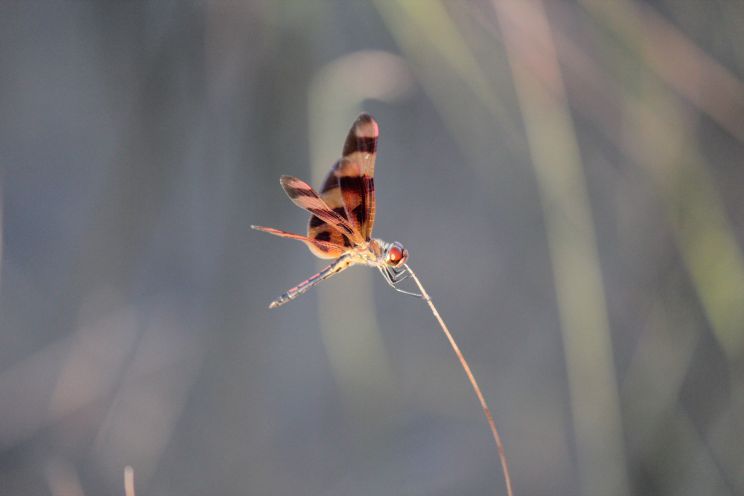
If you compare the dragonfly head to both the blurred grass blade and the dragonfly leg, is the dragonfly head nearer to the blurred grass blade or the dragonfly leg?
the dragonfly leg

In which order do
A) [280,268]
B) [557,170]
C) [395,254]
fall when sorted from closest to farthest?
1. [395,254]
2. [557,170]
3. [280,268]

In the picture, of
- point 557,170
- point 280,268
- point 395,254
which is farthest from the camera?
point 280,268

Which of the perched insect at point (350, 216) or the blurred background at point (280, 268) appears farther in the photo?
the blurred background at point (280, 268)

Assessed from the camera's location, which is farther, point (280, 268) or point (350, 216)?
point (280, 268)

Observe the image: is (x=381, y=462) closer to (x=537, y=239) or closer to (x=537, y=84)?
(x=537, y=239)

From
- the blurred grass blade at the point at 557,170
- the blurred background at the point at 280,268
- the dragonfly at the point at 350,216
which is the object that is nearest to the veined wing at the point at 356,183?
the dragonfly at the point at 350,216

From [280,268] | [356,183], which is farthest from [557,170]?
[280,268]

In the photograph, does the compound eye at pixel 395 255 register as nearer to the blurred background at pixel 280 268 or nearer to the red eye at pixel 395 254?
the red eye at pixel 395 254

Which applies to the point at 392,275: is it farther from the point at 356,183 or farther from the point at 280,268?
the point at 280,268
